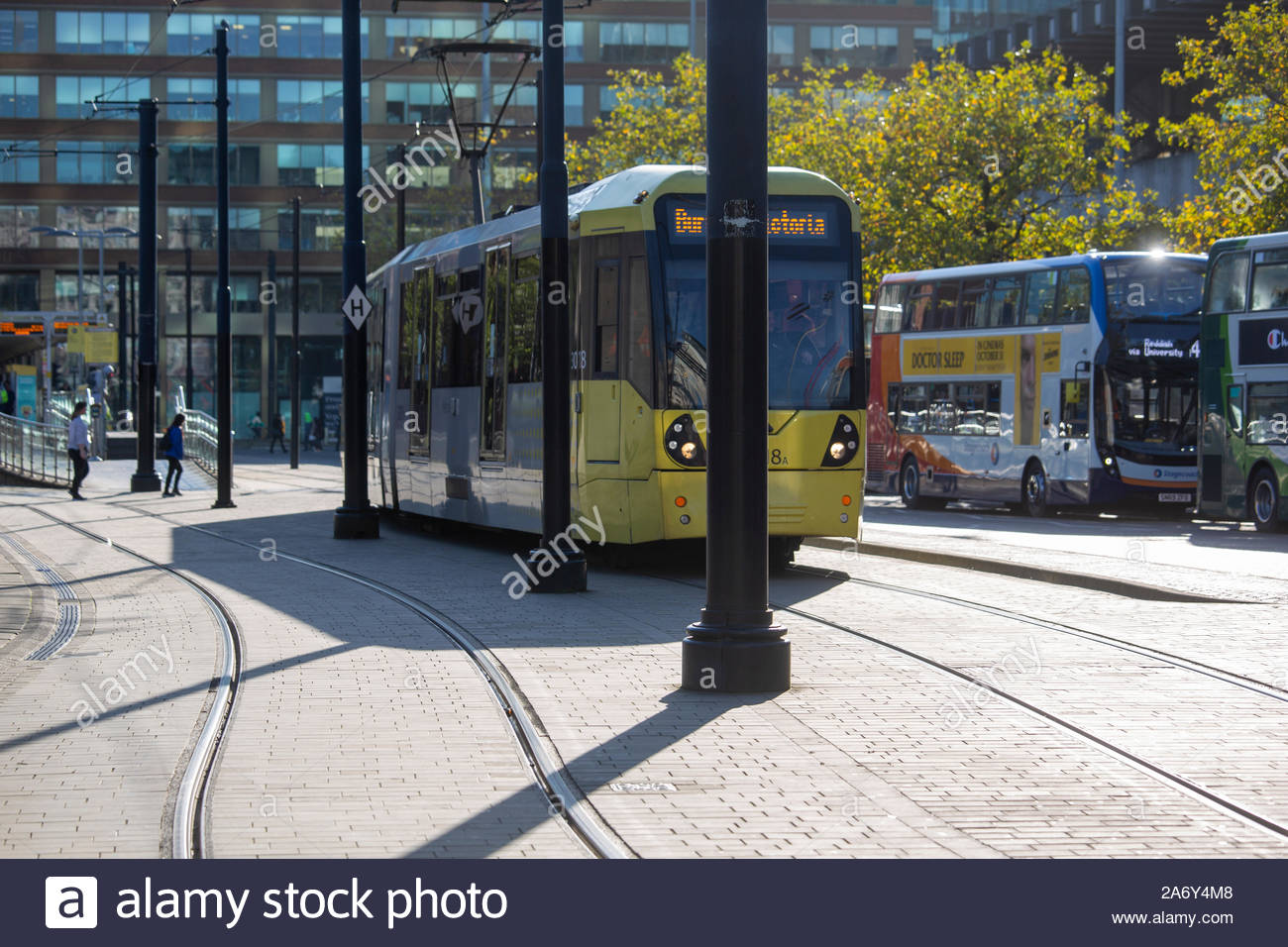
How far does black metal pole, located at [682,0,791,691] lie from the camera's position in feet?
30.4

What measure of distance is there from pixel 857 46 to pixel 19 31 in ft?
115

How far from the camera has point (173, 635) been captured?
12086 millimetres

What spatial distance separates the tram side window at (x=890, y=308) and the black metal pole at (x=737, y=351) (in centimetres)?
2639

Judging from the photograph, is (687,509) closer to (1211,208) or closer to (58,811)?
(58,811)

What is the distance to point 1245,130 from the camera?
34.3 m

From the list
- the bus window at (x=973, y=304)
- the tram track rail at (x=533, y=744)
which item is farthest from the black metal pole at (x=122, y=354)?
the tram track rail at (x=533, y=744)

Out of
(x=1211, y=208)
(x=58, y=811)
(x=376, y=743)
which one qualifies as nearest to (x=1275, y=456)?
(x=1211, y=208)

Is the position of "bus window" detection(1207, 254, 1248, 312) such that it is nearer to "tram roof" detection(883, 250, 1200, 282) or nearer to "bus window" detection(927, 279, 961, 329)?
"tram roof" detection(883, 250, 1200, 282)

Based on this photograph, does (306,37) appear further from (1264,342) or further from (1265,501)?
(1265,501)

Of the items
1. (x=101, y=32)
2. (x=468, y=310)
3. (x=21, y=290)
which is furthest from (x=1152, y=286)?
(x=21, y=290)

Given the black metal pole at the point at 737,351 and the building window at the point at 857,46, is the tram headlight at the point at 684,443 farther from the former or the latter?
the building window at the point at 857,46

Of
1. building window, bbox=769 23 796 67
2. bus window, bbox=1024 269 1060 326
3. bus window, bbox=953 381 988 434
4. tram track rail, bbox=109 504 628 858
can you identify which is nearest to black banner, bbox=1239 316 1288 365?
bus window, bbox=1024 269 1060 326

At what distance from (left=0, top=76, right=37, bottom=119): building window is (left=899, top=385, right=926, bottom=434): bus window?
52238mm
